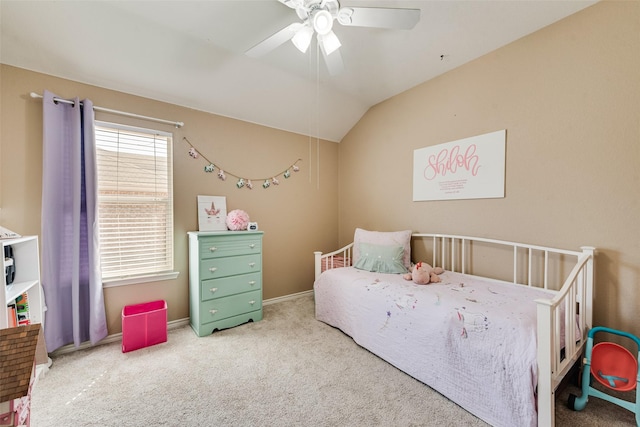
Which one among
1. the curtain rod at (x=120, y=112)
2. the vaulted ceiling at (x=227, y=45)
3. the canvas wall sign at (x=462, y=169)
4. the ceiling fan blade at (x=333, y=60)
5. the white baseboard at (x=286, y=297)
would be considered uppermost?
the vaulted ceiling at (x=227, y=45)

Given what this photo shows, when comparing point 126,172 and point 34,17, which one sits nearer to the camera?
point 34,17

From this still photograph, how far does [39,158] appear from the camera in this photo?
190 cm

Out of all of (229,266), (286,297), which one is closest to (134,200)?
(229,266)

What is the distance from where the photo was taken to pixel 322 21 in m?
1.46

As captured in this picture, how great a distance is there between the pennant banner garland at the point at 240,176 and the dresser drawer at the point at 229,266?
34.2 inches

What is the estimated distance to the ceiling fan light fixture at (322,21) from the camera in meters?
1.43

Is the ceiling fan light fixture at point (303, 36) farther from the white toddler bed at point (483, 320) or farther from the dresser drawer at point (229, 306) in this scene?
the dresser drawer at point (229, 306)

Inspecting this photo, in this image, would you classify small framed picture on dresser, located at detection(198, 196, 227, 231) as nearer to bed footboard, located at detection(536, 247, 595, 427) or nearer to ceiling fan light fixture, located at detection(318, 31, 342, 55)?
ceiling fan light fixture, located at detection(318, 31, 342, 55)

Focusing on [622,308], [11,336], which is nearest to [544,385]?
[622,308]

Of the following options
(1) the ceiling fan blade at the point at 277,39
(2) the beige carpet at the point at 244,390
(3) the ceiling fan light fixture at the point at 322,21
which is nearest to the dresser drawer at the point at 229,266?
(2) the beige carpet at the point at 244,390

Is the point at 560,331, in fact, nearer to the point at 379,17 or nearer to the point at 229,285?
the point at 379,17

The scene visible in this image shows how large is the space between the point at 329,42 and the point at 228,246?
6.22 ft

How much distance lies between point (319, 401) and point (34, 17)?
121 inches

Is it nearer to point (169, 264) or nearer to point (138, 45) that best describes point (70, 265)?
point (169, 264)
